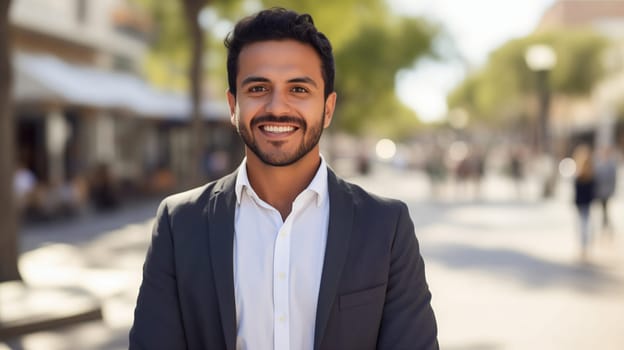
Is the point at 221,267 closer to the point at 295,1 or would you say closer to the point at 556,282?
the point at 556,282

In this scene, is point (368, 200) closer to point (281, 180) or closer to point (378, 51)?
point (281, 180)

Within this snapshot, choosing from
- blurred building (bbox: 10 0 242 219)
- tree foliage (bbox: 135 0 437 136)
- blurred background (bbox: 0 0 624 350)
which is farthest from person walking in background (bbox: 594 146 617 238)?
blurred building (bbox: 10 0 242 219)

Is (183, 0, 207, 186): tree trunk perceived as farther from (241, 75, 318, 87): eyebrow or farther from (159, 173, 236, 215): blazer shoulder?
(241, 75, 318, 87): eyebrow

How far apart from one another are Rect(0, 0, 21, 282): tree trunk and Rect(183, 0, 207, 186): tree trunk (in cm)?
433

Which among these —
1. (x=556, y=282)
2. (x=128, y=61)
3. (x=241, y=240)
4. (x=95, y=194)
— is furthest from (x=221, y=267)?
(x=128, y=61)

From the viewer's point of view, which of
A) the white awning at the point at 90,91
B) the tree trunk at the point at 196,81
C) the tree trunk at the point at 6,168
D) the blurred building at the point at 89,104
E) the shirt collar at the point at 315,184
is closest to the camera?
the shirt collar at the point at 315,184

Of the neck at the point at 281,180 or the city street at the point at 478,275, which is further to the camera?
the city street at the point at 478,275

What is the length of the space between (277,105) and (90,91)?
68.8 ft

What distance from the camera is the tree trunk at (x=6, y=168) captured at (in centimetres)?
951

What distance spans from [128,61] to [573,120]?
148 ft

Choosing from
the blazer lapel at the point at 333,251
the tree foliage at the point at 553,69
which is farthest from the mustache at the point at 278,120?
the tree foliage at the point at 553,69

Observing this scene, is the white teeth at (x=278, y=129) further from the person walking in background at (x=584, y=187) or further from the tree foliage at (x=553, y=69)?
the tree foliage at (x=553, y=69)

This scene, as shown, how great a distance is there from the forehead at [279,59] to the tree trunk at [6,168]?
8.09 m

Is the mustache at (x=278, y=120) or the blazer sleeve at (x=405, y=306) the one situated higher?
the mustache at (x=278, y=120)
